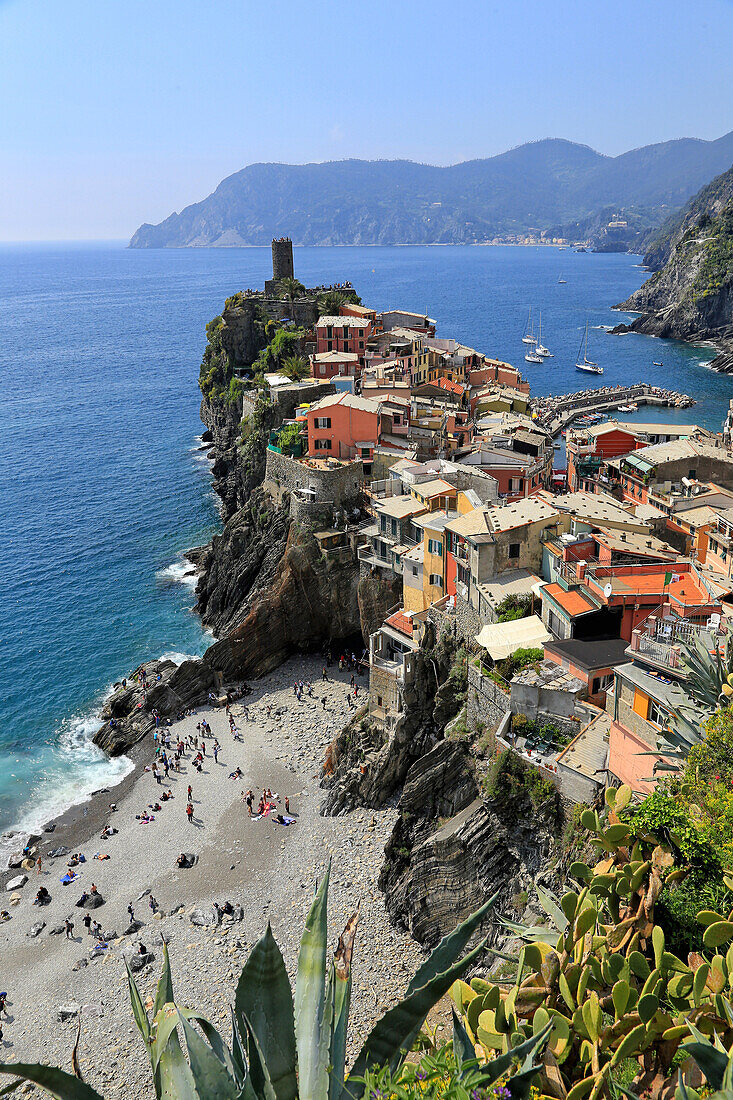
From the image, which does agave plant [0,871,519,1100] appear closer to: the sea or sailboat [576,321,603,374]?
the sea

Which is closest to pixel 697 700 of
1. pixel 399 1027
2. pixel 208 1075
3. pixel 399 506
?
pixel 399 1027

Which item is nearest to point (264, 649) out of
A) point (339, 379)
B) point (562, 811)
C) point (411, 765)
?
point (411, 765)

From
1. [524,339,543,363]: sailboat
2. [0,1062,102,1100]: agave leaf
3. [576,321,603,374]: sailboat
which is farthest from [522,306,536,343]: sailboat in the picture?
[0,1062,102,1100]: agave leaf

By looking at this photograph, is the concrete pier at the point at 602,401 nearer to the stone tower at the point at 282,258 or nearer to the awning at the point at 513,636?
the stone tower at the point at 282,258

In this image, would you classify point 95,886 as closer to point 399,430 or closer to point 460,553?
point 460,553

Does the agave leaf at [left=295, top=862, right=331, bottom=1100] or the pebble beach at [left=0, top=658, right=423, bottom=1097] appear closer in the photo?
the agave leaf at [left=295, top=862, right=331, bottom=1100]

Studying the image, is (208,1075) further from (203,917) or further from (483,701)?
(203,917)
